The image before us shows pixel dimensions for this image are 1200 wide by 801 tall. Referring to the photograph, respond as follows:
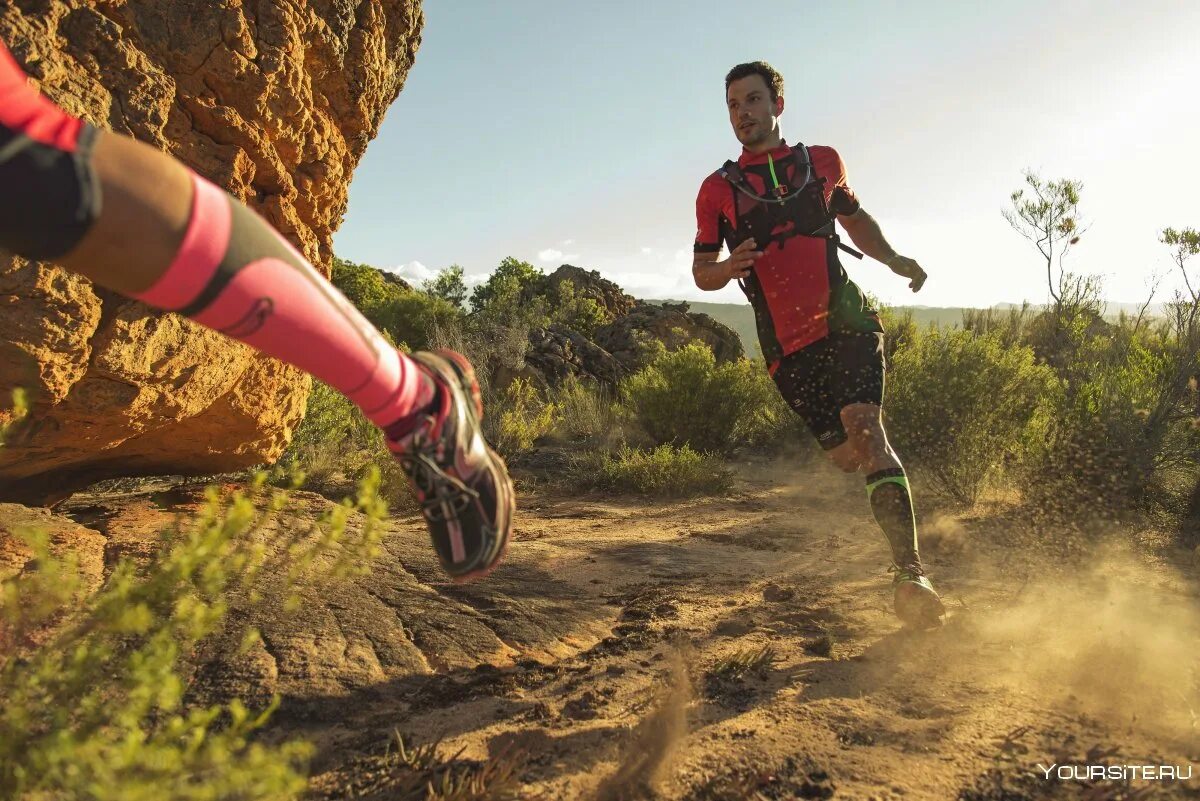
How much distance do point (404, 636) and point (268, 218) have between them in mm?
1817

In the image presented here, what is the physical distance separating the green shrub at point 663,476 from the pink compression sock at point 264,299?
495cm

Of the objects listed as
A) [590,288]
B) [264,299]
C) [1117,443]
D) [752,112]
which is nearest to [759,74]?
[752,112]

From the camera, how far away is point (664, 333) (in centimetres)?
1731

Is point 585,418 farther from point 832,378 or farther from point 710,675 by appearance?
point 710,675

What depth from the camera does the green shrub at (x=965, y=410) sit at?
5.22m

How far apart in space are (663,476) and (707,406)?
2.80 metres

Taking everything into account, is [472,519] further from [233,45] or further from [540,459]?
[540,459]

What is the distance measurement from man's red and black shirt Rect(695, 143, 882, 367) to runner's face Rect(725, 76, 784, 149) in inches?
3.1

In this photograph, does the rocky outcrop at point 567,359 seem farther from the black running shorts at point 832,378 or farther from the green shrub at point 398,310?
the black running shorts at point 832,378

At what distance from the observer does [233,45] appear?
2.49 meters

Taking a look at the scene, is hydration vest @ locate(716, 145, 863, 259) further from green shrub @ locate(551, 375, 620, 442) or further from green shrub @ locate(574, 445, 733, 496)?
green shrub @ locate(551, 375, 620, 442)

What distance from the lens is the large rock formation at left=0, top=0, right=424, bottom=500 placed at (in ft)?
6.88

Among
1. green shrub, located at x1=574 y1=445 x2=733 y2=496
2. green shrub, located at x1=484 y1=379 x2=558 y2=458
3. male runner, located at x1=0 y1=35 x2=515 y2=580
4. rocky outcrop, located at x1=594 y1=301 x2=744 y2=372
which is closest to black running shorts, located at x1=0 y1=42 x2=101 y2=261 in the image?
male runner, located at x1=0 y1=35 x2=515 y2=580

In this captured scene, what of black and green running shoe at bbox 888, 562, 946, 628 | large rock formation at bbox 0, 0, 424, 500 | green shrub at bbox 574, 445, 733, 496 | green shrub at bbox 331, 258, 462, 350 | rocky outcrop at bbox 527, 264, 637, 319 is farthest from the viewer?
rocky outcrop at bbox 527, 264, 637, 319
